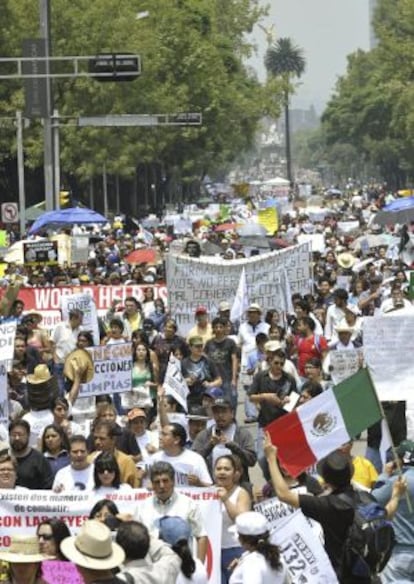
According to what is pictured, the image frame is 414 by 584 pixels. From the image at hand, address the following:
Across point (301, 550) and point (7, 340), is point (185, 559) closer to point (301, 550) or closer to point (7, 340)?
point (301, 550)

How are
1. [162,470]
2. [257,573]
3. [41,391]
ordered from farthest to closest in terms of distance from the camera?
[41,391] < [162,470] < [257,573]

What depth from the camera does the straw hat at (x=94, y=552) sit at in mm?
7605

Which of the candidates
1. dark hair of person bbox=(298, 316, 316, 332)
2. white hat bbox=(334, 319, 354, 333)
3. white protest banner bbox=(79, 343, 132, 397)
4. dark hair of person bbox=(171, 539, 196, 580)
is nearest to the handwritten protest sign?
dark hair of person bbox=(171, 539, 196, 580)

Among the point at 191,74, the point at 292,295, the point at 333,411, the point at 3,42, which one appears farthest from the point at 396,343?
the point at 191,74

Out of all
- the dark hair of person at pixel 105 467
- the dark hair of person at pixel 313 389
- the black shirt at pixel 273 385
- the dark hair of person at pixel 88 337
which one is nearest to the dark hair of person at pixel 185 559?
the dark hair of person at pixel 105 467

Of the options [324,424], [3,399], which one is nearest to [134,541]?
[324,424]

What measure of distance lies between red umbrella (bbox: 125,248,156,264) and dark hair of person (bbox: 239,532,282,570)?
26.4 m

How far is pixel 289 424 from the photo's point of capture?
416 inches

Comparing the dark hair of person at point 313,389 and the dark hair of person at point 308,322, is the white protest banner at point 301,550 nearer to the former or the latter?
the dark hair of person at point 313,389

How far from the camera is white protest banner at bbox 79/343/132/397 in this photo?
16922 mm

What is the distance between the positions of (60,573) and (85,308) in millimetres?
12842

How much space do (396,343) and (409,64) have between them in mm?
78330

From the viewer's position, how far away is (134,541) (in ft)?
27.5

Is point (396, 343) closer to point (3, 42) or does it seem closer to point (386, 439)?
point (386, 439)
